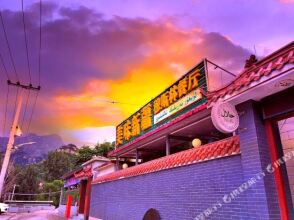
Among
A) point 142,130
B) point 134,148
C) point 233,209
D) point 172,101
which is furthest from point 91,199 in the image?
point 233,209

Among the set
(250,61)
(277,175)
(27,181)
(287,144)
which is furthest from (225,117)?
(27,181)

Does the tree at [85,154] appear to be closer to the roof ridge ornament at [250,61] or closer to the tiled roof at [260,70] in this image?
the tiled roof at [260,70]

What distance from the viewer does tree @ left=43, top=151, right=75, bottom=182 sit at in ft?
225

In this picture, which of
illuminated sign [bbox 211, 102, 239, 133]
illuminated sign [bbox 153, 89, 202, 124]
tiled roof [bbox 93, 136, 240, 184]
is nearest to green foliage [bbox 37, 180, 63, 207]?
tiled roof [bbox 93, 136, 240, 184]

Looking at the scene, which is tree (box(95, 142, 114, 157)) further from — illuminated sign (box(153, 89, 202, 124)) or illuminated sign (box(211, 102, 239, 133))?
illuminated sign (box(211, 102, 239, 133))

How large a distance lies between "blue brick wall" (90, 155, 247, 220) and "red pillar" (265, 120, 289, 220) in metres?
0.77

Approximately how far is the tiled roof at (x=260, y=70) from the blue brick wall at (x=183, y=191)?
1.63 meters

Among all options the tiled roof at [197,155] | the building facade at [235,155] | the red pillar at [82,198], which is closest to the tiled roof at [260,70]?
the building facade at [235,155]

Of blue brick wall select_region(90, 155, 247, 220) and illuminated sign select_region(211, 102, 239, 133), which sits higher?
illuminated sign select_region(211, 102, 239, 133)

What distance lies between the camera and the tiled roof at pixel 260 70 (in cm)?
494

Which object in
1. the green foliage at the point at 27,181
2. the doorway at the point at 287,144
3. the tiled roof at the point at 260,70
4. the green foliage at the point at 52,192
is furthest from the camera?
the green foliage at the point at 27,181

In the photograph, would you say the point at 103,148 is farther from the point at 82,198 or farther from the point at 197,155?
the point at 197,155

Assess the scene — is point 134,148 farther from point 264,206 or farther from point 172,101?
point 264,206

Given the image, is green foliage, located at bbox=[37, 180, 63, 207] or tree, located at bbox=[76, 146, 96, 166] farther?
green foliage, located at bbox=[37, 180, 63, 207]
